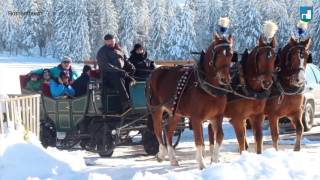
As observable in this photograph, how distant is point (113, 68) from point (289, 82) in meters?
3.56

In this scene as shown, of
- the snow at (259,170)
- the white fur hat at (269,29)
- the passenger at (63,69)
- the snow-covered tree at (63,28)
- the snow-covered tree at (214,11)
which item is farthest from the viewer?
the snow-covered tree at (214,11)

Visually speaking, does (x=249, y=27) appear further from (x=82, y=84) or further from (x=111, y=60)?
(x=111, y=60)

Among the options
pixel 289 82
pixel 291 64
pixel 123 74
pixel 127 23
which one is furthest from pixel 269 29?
pixel 127 23

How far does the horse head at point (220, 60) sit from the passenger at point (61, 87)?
15.3 feet

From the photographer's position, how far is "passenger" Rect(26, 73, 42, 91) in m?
13.3

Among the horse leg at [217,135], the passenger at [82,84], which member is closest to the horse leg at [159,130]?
the horse leg at [217,135]

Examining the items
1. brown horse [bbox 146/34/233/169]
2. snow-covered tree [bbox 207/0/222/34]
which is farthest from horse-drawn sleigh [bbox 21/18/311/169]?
snow-covered tree [bbox 207/0/222/34]

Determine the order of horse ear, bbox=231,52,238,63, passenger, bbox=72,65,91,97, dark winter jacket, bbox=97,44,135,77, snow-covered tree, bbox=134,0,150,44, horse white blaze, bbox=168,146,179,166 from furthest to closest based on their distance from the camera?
1. snow-covered tree, bbox=134,0,150,44
2. passenger, bbox=72,65,91,97
3. dark winter jacket, bbox=97,44,135,77
4. horse white blaze, bbox=168,146,179,166
5. horse ear, bbox=231,52,238,63

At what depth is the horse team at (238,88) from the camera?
864 centimetres

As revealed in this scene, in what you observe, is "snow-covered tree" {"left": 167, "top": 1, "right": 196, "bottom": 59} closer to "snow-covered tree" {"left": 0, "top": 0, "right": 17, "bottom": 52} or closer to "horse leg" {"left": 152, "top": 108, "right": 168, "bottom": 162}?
"snow-covered tree" {"left": 0, "top": 0, "right": 17, "bottom": 52}

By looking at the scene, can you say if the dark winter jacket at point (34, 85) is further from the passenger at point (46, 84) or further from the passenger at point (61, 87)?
the passenger at point (61, 87)

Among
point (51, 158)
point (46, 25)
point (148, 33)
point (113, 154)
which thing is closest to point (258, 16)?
point (148, 33)

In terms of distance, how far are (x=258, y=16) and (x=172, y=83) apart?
49.6 metres

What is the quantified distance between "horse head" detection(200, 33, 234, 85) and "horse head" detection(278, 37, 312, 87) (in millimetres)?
1337
